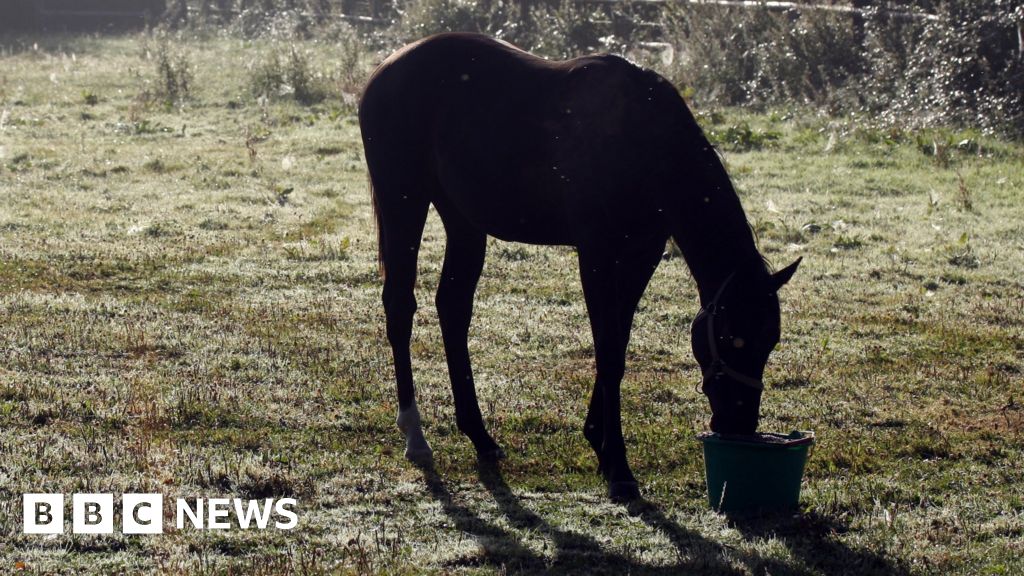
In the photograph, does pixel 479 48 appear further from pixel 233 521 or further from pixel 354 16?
pixel 354 16

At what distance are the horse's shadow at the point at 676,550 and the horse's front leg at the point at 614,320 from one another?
0.20m

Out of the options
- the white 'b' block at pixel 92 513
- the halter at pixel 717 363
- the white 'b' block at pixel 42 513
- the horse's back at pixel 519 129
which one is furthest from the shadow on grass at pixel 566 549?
the white 'b' block at pixel 42 513

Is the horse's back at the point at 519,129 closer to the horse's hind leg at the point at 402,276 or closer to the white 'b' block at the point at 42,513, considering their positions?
the horse's hind leg at the point at 402,276

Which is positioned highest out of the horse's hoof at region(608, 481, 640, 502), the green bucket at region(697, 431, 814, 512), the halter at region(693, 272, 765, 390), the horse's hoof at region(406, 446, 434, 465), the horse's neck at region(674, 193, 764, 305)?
the horse's neck at region(674, 193, 764, 305)

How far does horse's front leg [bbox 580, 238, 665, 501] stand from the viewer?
5516mm

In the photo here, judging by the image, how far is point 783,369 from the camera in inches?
299

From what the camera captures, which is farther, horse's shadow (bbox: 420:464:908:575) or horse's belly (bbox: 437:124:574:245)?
horse's belly (bbox: 437:124:574:245)

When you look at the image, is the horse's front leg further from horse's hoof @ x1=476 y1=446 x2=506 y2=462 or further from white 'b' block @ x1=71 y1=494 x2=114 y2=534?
white 'b' block @ x1=71 y1=494 x2=114 y2=534

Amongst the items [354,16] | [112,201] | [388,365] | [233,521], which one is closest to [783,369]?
[388,365]

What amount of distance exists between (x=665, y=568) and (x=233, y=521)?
1.71 m

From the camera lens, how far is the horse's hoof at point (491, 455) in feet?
20.0

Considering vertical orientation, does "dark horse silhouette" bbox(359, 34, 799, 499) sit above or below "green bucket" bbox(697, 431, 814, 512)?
above

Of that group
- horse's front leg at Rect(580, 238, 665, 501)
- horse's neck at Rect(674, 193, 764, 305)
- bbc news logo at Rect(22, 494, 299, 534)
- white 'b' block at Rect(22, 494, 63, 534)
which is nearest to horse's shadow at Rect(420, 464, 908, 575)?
horse's front leg at Rect(580, 238, 665, 501)

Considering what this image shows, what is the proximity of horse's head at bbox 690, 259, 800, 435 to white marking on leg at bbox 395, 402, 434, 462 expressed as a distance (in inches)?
61.8
